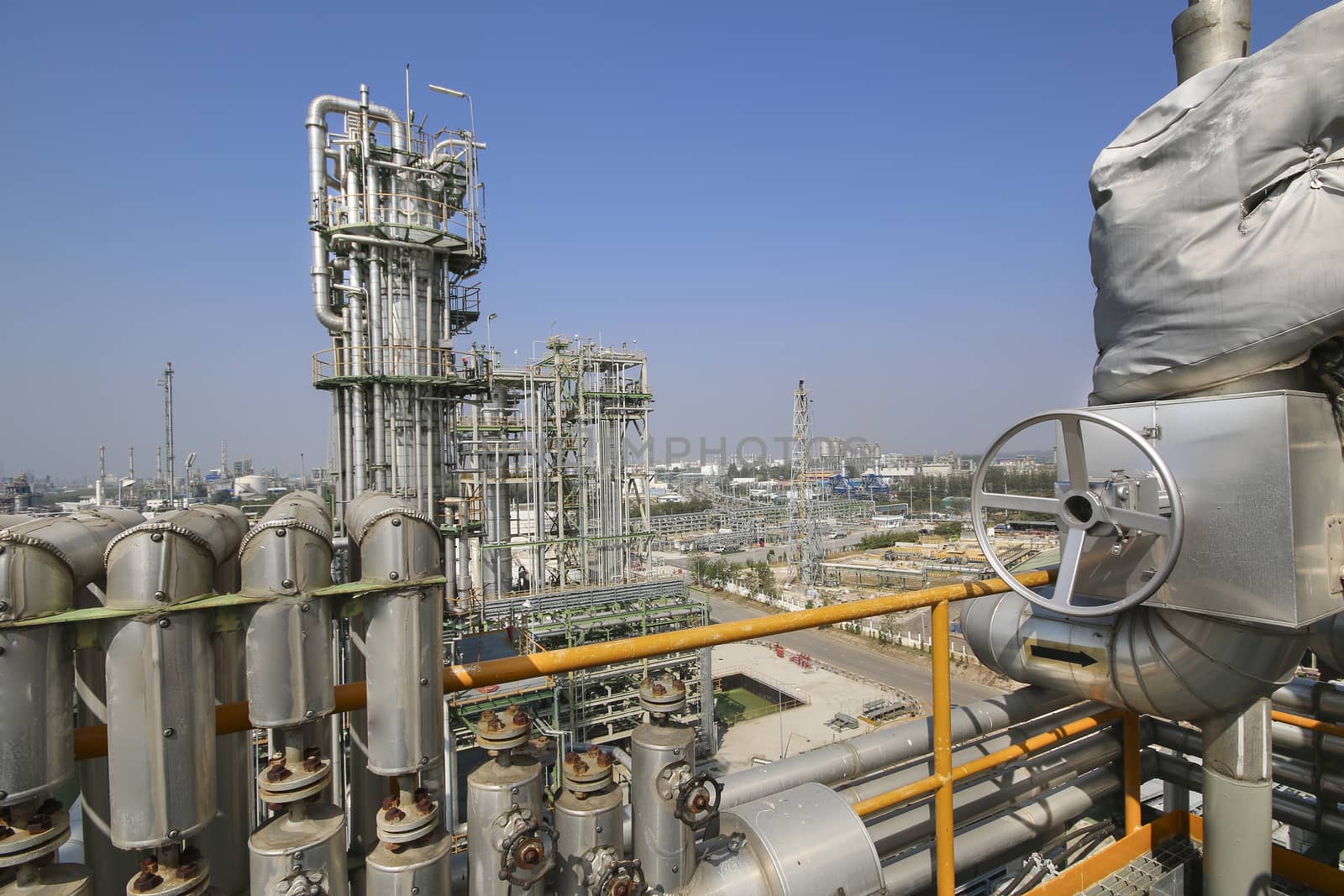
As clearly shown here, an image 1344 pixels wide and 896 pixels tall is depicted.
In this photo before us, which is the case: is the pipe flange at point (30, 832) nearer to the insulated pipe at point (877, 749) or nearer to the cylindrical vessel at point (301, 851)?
the cylindrical vessel at point (301, 851)

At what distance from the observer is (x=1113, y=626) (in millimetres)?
2703

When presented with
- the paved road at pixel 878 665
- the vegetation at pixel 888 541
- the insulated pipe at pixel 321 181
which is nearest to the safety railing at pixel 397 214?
the insulated pipe at pixel 321 181

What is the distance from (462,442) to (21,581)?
19298 mm

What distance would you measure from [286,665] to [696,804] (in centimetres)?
123

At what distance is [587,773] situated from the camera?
193 cm

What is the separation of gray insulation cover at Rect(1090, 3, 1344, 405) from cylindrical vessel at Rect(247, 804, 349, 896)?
10.3 feet

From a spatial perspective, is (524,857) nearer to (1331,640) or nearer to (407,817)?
(407,817)

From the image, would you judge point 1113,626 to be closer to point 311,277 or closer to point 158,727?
point 158,727

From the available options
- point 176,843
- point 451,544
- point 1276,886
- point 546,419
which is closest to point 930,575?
point 546,419

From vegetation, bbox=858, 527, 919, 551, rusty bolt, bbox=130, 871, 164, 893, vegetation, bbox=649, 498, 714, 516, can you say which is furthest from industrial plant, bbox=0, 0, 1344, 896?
vegetation, bbox=649, 498, 714, 516

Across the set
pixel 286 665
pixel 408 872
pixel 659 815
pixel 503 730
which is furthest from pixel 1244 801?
pixel 286 665

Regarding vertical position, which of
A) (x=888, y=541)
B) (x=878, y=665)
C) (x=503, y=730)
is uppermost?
(x=503, y=730)

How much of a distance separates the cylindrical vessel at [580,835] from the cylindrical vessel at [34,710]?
3.86ft

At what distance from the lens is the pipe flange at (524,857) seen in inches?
68.4
